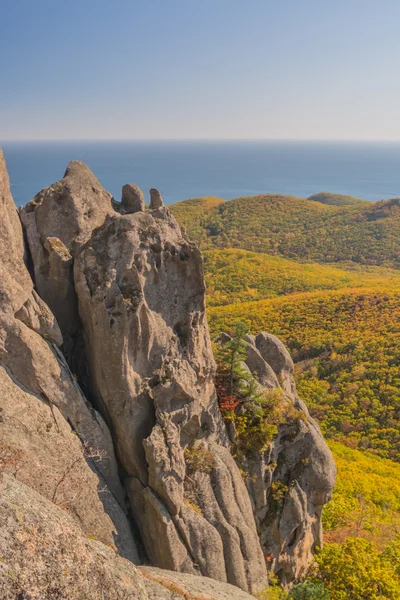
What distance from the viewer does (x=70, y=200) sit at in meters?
20.1

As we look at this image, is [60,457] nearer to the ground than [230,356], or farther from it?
nearer to the ground

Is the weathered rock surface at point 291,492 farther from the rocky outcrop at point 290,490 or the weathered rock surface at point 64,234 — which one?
the weathered rock surface at point 64,234

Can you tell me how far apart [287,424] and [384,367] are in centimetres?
4443

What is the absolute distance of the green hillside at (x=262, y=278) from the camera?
105 m

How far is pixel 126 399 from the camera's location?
16562 mm

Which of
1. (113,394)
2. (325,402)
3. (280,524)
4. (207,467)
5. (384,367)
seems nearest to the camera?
(113,394)

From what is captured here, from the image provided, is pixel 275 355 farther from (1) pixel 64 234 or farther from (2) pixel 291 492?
(1) pixel 64 234

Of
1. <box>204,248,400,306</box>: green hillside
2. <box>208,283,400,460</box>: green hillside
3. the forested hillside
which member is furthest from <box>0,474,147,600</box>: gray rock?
<box>204,248,400,306</box>: green hillside

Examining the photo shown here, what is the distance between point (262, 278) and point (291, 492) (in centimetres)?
9534

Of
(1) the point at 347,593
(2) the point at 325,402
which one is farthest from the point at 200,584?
(2) the point at 325,402

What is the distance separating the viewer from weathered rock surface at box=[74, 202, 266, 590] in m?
16.4

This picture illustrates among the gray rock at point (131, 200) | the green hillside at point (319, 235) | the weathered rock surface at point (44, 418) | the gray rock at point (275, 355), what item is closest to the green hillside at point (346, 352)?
the gray rock at point (275, 355)

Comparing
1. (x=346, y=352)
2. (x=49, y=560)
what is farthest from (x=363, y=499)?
(x=346, y=352)

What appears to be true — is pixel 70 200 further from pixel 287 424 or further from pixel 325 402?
pixel 325 402
